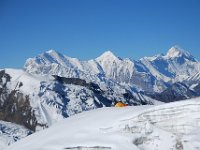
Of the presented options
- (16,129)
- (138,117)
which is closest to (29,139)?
(138,117)

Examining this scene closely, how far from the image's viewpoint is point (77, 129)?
34.9 metres

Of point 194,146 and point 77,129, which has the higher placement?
point 77,129

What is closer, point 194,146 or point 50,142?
point 194,146

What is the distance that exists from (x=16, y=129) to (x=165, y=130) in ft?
514

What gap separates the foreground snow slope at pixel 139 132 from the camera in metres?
30.5

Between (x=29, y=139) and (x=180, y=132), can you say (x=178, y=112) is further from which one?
(x=29, y=139)

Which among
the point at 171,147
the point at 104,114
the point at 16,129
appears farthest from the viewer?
the point at 16,129

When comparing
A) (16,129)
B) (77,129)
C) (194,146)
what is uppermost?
(16,129)

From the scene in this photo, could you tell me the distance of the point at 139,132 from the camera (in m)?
32.5

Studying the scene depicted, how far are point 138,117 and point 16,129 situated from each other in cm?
15519

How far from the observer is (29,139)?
38375 mm

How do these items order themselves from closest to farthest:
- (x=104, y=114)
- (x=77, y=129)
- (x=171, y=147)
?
(x=171, y=147)
(x=77, y=129)
(x=104, y=114)

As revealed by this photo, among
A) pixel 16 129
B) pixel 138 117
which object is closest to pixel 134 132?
pixel 138 117

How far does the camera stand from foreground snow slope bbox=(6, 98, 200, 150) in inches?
1202
